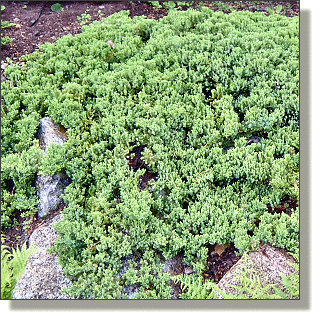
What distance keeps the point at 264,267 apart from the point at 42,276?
6.69 feet

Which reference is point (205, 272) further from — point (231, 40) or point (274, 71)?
point (231, 40)

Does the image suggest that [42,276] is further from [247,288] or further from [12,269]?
[247,288]

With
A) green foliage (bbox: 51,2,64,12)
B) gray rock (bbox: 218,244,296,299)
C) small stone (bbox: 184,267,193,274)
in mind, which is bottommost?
small stone (bbox: 184,267,193,274)

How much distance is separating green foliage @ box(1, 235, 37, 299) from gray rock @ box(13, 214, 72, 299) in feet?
0.21

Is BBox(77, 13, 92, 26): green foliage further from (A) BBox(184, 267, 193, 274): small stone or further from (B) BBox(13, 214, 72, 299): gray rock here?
(A) BBox(184, 267, 193, 274): small stone

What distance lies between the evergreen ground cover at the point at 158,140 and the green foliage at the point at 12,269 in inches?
13.6

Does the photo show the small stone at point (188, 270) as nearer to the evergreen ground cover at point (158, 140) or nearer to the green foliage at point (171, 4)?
the evergreen ground cover at point (158, 140)

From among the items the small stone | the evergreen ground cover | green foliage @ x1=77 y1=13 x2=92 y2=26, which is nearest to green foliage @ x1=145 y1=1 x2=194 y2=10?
the evergreen ground cover

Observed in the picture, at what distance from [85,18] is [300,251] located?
159 inches

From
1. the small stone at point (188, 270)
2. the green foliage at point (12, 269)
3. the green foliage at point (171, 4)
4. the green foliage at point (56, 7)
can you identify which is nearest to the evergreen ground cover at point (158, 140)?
the small stone at point (188, 270)

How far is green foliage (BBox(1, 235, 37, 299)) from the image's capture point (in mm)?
3770

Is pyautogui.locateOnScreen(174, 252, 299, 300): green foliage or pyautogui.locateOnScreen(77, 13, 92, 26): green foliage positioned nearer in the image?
pyautogui.locateOnScreen(174, 252, 299, 300): green foliage

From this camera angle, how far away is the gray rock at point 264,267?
148 inches

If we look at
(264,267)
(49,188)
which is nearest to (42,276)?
(49,188)
